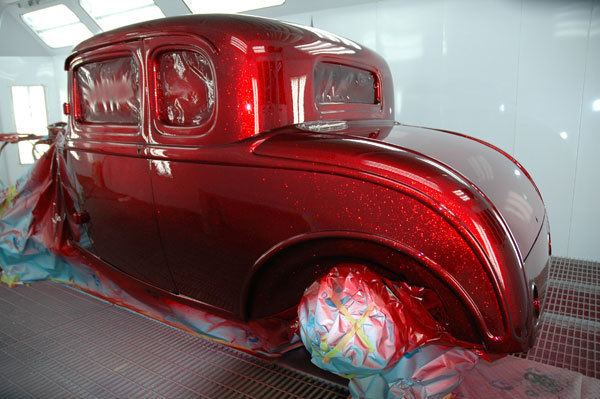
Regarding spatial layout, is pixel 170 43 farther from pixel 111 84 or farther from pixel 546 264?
pixel 546 264

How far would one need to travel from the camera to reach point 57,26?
18.9ft

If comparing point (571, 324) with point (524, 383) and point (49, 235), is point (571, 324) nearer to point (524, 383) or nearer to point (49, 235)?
point (524, 383)

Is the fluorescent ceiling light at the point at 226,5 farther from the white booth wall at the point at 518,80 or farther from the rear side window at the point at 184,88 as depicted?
the rear side window at the point at 184,88

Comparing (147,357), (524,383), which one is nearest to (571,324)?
(524,383)

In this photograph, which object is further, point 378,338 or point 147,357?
point 147,357

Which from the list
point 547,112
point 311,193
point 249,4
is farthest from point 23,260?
point 547,112

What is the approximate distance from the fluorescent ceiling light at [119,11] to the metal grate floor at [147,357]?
3616 millimetres

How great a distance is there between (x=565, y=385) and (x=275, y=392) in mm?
1235

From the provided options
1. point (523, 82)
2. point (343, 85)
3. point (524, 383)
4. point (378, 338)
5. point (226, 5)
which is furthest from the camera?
point (226, 5)

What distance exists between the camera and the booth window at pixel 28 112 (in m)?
6.40

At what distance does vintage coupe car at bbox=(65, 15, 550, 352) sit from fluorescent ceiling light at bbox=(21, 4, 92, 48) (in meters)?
3.81

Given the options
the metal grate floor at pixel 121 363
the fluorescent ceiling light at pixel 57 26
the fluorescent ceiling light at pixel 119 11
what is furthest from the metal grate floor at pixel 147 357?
the fluorescent ceiling light at pixel 57 26

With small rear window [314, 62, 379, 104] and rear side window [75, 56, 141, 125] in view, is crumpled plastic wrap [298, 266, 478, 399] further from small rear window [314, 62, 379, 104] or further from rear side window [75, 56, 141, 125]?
rear side window [75, 56, 141, 125]

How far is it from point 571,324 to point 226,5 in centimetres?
416
